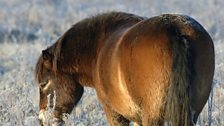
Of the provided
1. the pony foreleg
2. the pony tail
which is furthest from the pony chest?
the pony tail

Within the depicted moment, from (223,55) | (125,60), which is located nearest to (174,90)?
(125,60)

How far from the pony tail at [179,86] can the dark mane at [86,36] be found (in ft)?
4.03

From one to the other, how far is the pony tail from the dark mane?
123cm

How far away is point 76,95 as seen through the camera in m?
5.39

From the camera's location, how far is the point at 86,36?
16.8 feet

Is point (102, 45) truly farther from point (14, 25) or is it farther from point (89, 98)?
point (14, 25)

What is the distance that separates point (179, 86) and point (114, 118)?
132 centimetres

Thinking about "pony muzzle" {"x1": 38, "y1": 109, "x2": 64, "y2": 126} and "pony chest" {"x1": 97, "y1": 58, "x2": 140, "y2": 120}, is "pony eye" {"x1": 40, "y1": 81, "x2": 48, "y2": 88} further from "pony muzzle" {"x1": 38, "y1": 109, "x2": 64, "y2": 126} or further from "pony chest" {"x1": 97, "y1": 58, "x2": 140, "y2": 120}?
"pony chest" {"x1": 97, "y1": 58, "x2": 140, "y2": 120}

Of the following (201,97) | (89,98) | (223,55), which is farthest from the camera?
(223,55)

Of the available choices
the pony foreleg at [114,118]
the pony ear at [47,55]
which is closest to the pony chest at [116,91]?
the pony foreleg at [114,118]


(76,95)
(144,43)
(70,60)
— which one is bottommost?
(76,95)

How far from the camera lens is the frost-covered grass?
616cm

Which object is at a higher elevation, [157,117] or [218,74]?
[157,117]

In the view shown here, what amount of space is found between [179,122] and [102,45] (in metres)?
1.41
